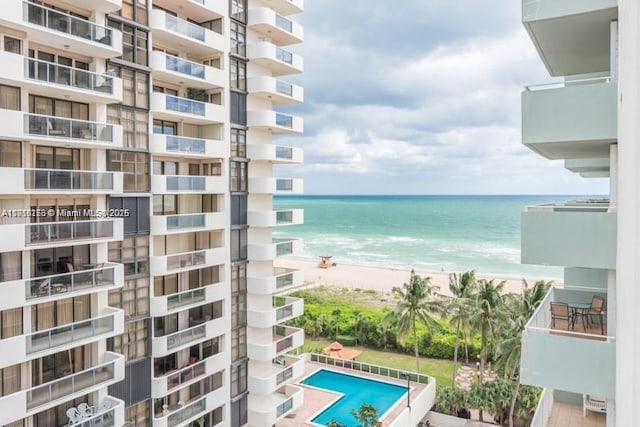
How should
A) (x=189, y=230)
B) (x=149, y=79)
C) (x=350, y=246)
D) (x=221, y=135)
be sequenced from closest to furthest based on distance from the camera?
(x=149, y=79) → (x=189, y=230) → (x=221, y=135) → (x=350, y=246)

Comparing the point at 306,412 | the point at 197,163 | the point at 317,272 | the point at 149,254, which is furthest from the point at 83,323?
the point at 317,272

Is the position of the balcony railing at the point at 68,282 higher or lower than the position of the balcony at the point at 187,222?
lower

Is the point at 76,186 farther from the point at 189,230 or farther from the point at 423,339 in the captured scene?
the point at 423,339

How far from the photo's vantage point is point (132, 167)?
687 inches

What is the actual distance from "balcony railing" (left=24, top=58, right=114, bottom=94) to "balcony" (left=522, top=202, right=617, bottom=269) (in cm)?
1370

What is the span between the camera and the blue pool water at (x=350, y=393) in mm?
25406

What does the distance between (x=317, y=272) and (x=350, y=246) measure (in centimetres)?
3248

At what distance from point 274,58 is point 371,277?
147ft

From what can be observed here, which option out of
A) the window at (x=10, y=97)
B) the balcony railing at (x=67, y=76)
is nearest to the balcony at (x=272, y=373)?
the balcony railing at (x=67, y=76)

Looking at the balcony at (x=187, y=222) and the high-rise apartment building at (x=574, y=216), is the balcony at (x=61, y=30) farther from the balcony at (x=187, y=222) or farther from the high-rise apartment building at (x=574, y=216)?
the high-rise apartment building at (x=574, y=216)

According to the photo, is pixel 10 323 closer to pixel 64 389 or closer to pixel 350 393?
pixel 64 389

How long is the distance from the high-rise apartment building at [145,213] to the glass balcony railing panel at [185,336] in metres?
0.05

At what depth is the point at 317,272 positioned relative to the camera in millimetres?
67562

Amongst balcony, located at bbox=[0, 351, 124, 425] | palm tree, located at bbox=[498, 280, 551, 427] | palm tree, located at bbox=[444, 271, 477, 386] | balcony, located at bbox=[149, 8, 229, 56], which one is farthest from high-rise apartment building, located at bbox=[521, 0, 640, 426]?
palm tree, located at bbox=[444, 271, 477, 386]
